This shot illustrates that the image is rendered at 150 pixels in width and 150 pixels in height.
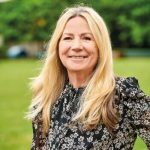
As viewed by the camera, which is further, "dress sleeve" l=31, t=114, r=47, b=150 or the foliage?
the foliage

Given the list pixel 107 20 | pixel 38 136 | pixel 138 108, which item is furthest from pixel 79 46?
pixel 107 20

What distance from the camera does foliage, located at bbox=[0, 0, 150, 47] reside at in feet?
165

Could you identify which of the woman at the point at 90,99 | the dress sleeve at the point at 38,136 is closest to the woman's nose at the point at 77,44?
the woman at the point at 90,99

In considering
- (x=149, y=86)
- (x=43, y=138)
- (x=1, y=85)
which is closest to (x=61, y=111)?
(x=43, y=138)

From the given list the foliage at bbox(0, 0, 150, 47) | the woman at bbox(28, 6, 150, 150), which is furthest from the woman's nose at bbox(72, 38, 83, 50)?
the foliage at bbox(0, 0, 150, 47)

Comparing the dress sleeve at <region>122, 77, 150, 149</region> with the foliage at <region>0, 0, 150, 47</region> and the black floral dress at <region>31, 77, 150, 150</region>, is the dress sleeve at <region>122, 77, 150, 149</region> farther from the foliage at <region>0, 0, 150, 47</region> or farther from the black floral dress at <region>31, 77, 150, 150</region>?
the foliage at <region>0, 0, 150, 47</region>

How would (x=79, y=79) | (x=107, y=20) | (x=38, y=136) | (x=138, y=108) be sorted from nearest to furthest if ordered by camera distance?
(x=138, y=108)
(x=79, y=79)
(x=38, y=136)
(x=107, y=20)

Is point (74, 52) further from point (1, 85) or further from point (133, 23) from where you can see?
point (133, 23)

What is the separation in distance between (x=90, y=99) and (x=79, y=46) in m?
0.28

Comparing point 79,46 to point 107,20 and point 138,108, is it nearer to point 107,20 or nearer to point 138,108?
point 138,108

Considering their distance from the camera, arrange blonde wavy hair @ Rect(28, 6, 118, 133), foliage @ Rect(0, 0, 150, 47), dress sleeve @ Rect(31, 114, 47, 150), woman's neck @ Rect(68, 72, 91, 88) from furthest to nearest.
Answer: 1. foliage @ Rect(0, 0, 150, 47)
2. dress sleeve @ Rect(31, 114, 47, 150)
3. woman's neck @ Rect(68, 72, 91, 88)
4. blonde wavy hair @ Rect(28, 6, 118, 133)

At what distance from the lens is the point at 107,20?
1989 inches

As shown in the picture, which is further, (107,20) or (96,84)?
(107,20)

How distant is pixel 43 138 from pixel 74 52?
1.75ft
